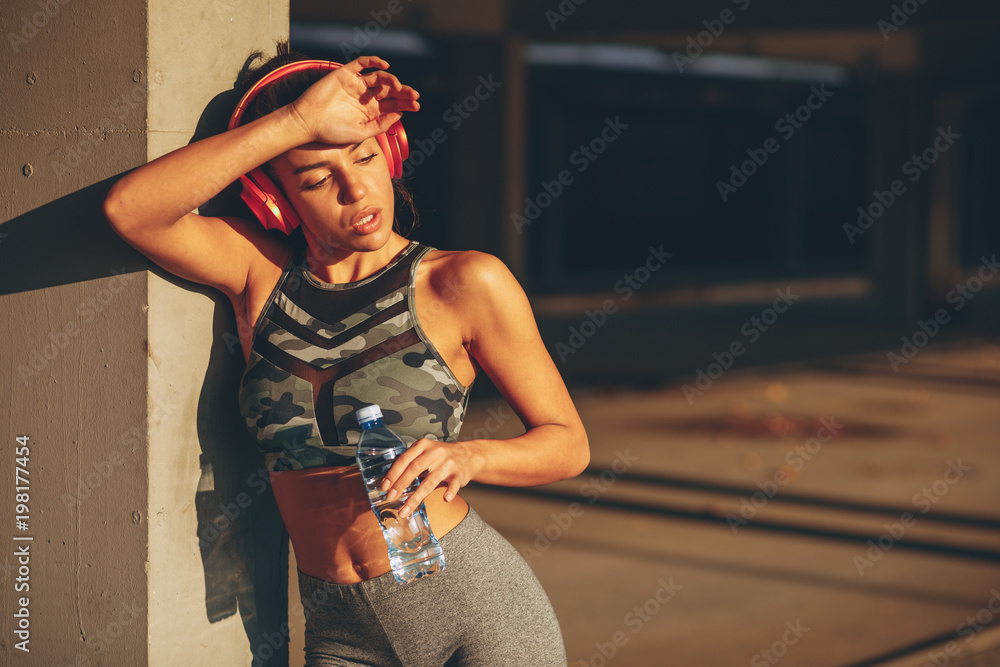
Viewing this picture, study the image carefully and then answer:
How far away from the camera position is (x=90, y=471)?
7.16 ft

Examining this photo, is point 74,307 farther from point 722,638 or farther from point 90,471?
point 722,638


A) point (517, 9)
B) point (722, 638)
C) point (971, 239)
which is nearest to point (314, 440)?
point (722, 638)

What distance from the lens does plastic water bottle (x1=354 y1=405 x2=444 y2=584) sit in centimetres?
192

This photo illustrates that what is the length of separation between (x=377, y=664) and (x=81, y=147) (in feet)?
4.20
